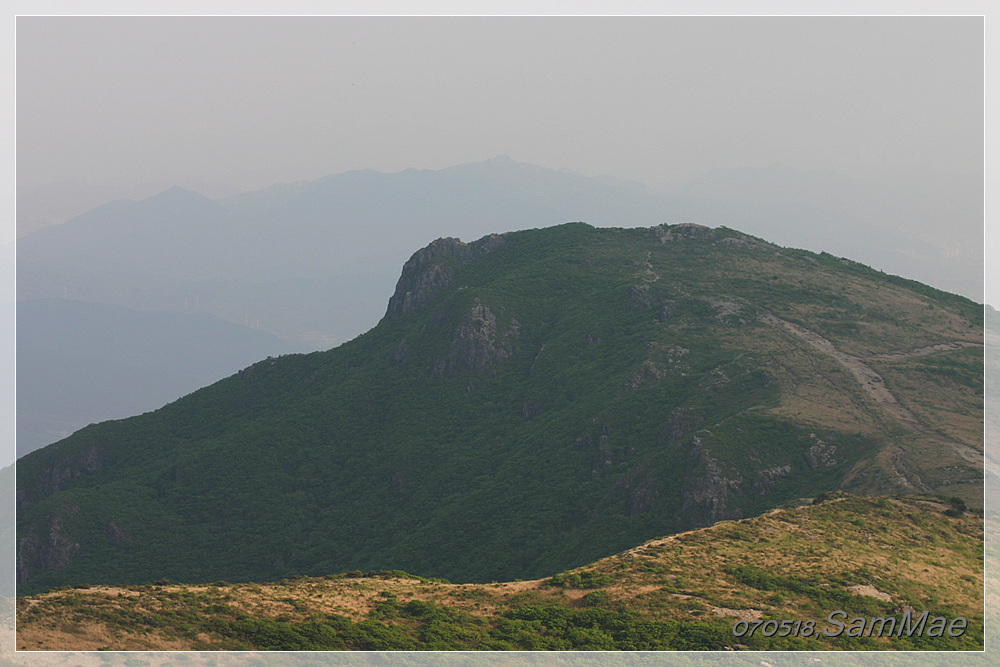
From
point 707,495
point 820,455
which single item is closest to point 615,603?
point 707,495

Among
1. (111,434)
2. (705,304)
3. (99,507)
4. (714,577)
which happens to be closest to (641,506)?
(714,577)

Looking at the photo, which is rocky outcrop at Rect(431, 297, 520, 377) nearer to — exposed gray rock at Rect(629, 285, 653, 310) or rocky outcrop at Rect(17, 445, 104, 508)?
exposed gray rock at Rect(629, 285, 653, 310)

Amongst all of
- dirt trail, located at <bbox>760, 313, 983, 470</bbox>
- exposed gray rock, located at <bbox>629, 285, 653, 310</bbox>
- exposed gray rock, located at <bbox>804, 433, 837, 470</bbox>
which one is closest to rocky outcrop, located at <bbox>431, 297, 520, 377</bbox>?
exposed gray rock, located at <bbox>629, 285, 653, 310</bbox>

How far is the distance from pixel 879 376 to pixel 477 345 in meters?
81.7

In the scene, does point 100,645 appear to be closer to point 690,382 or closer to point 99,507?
point 690,382

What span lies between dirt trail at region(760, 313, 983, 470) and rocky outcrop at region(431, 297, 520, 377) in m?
55.7

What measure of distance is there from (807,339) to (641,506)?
5166cm

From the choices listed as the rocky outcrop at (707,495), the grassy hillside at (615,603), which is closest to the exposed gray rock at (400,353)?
the rocky outcrop at (707,495)

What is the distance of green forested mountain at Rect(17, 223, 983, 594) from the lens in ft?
354

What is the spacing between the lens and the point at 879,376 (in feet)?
404

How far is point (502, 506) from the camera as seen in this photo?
131 m

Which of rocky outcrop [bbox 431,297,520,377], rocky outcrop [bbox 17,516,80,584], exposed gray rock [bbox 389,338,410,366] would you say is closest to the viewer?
rocky outcrop [bbox 17,516,80,584]

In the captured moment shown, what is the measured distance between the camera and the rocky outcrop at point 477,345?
568 ft

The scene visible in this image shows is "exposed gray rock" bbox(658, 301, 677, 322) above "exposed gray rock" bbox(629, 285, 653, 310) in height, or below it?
below
